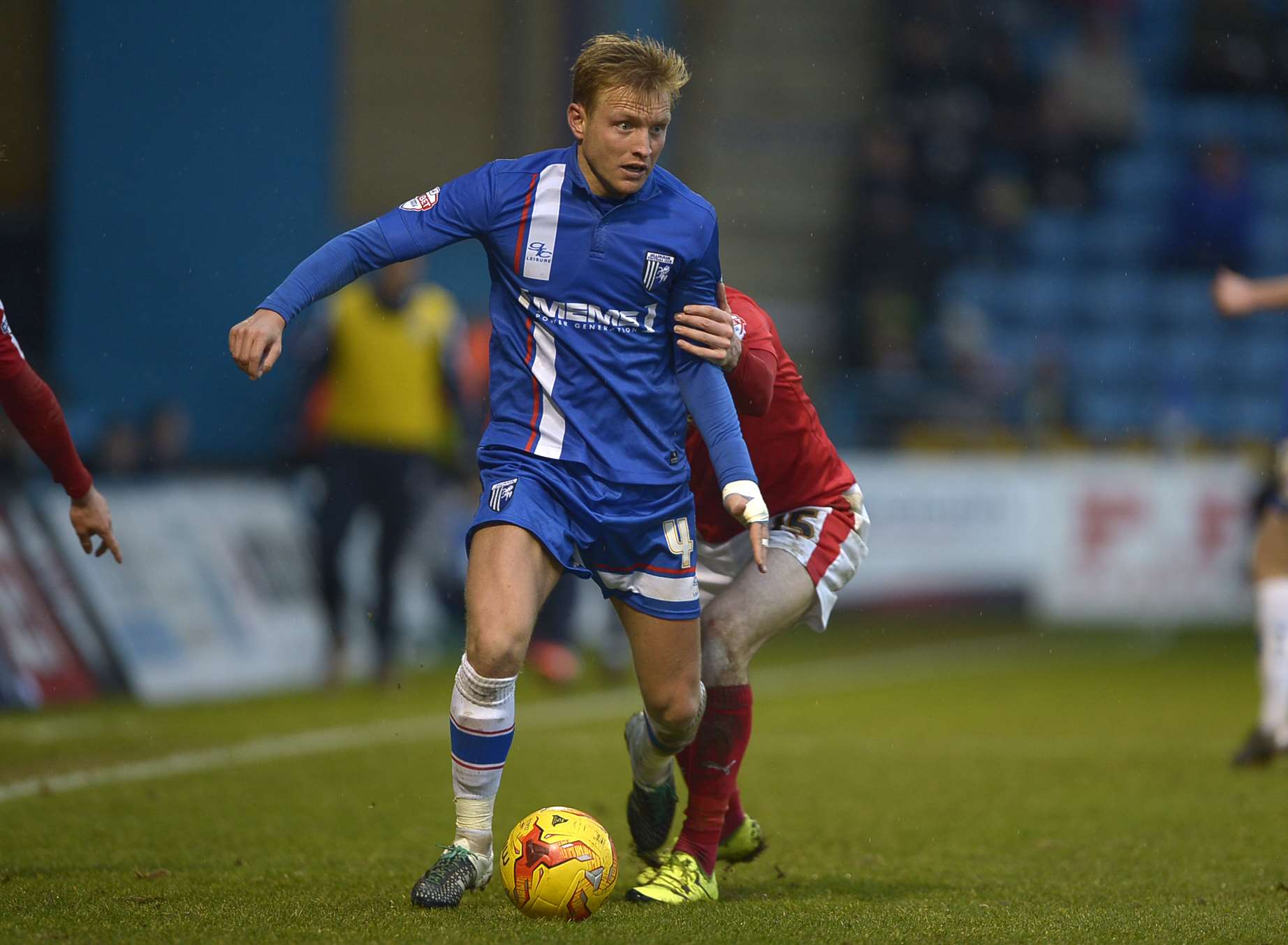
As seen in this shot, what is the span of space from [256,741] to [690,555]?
399cm

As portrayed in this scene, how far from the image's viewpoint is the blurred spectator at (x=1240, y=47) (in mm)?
14234

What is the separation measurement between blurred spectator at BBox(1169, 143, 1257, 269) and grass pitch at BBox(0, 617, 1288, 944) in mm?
6950

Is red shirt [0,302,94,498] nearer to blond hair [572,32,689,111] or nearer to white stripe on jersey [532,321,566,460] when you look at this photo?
white stripe on jersey [532,321,566,460]

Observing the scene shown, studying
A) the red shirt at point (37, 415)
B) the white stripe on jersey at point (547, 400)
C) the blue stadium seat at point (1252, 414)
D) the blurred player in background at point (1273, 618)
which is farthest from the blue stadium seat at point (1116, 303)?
the red shirt at point (37, 415)

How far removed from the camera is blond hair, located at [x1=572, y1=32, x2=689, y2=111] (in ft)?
14.1

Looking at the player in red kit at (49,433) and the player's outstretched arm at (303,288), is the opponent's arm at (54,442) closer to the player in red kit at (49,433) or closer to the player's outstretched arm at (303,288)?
the player in red kit at (49,433)

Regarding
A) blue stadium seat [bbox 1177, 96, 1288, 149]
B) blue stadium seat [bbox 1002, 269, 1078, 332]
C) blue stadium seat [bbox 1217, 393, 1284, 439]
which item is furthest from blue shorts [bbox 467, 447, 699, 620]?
blue stadium seat [bbox 1177, 96, 1288, 149]

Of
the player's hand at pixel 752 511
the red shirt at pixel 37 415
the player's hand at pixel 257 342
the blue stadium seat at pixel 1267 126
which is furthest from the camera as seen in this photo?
the blue stadium seat at pixel 1267 126

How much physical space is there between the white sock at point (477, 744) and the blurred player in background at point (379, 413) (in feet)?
18.6

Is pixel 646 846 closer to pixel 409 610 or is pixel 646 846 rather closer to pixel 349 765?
pixel 349 765

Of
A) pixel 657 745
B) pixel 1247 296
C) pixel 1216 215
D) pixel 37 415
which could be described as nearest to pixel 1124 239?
pixel 1216 215

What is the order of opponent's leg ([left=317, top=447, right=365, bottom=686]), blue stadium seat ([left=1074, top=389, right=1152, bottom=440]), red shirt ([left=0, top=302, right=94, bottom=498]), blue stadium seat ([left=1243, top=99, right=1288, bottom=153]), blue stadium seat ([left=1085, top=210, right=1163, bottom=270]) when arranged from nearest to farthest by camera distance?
red shirt ([left=0, top=302, right=94, bottom=498]) < opponent's leg ([left=317, top=447, right=365, bottom=686]) < blue stadium seat ([left=1074, top=389, right=1152, bottom=440]) < blue stadium seat ([left=1243, top=99, right=1288, bottom=153]) < blue stadium seat ([left=1085, top=210, right=1163, bottom=270])

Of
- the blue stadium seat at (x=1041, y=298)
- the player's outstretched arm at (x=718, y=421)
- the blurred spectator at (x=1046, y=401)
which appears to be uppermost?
the player's outstretched arm at (x=718, y=421)

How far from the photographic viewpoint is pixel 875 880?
4.89 meters
